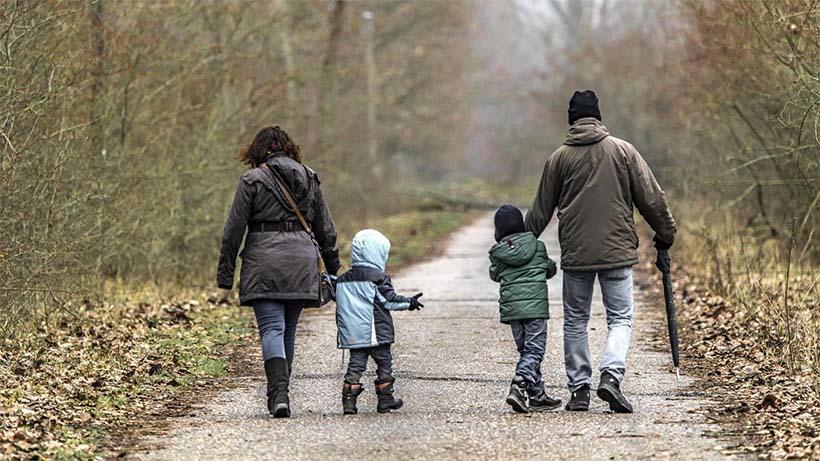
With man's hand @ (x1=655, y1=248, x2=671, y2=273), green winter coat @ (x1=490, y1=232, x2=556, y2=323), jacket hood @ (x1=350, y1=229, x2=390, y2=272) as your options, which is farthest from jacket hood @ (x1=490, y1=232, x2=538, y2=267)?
man's hand @ (x1=655, y1=248, x2=671, y2=273)

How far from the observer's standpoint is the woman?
323 inches

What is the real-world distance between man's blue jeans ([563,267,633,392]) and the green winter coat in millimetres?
184

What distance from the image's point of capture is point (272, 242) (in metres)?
8.24

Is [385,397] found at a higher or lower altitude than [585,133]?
lower

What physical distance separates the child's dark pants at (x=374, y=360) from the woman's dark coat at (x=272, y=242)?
483mm

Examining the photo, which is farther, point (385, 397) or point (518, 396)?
point (385, 397)

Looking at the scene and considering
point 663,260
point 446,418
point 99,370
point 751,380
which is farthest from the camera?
point 99,370

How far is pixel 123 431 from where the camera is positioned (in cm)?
760

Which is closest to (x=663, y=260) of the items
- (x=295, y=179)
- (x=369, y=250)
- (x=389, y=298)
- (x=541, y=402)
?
(x=541, y=402)

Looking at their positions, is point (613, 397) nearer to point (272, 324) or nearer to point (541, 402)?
point (541, 402)

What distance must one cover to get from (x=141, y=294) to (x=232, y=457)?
26.7 ft

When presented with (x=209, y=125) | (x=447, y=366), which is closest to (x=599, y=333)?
(x=447, y=366)

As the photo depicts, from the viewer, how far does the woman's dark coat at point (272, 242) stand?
26.9ft

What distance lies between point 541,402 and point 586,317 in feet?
2.10
